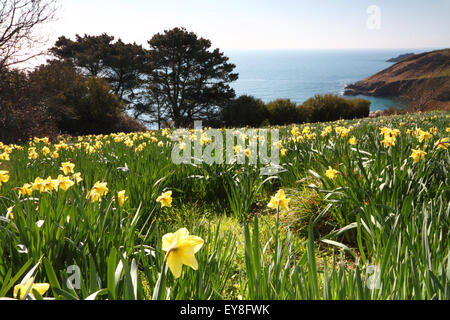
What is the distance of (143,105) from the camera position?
29031 millimetres

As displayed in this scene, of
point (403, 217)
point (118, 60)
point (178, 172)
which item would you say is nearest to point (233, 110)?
point (118, 60)

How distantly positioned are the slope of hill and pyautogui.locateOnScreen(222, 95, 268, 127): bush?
643 inches

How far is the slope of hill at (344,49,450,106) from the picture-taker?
3042 centimetres

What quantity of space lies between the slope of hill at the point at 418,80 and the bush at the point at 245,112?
16339mm

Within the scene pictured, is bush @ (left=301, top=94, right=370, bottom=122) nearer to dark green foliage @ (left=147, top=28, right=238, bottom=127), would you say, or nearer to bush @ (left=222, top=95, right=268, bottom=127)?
bush @ (left=222, top=95, right=268, bottom=127)

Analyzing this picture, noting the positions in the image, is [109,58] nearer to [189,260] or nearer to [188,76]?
[188,76]

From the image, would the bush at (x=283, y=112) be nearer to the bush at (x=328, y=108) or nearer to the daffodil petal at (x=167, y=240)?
the bush at (x=328, y=108)

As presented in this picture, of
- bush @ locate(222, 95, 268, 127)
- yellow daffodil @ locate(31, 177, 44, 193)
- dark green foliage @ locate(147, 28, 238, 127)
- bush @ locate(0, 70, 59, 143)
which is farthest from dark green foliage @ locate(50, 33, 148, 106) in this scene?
yellow daffodil @ locate(31, 177, 44, 193)

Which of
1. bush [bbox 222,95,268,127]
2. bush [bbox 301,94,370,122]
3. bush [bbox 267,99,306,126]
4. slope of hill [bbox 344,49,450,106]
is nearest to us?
bush [bbox 222,95,268,127]

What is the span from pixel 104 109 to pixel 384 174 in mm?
20293

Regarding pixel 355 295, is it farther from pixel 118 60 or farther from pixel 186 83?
pixel 118 60

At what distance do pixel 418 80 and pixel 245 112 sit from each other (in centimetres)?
2701

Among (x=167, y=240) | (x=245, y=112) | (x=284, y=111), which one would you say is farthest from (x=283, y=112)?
(x=167, y=240)

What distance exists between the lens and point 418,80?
3744 centimetres
